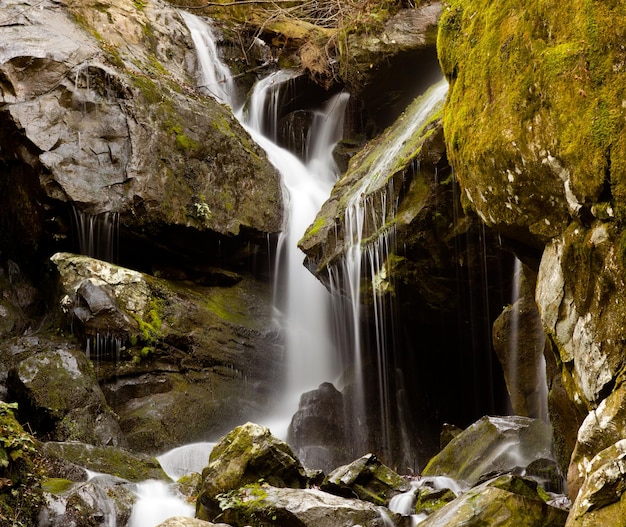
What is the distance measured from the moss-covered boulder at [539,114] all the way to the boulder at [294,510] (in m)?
2.91

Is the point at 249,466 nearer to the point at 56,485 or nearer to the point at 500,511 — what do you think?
the point at 56,485

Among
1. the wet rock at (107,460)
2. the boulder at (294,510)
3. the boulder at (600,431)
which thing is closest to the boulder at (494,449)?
the boulder at (294,510)

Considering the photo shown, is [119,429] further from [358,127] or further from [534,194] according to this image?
[358,127]

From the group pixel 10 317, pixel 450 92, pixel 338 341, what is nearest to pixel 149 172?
pixel 10 317

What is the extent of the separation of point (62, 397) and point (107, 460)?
6.20 ft

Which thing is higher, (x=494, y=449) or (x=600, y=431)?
(x=600, y=431)

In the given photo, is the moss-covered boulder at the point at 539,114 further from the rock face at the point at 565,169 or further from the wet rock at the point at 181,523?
the wet rock at the point at 181,523

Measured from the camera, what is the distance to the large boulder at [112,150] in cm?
1186

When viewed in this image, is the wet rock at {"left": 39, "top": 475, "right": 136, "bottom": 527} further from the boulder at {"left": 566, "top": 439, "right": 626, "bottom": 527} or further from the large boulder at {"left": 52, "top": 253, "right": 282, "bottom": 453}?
the boulder at {"left": 566, "top": 439, "right": 626, "bottom": 527}

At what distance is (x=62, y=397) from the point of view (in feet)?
31.3

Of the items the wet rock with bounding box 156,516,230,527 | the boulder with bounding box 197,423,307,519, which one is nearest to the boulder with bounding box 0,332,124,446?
the boulder with bounding box 197,423,307,519

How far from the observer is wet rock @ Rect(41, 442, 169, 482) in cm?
787

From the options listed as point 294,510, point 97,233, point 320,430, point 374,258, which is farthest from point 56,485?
point 97,233

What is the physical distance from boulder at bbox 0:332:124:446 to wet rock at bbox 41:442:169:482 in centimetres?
114
